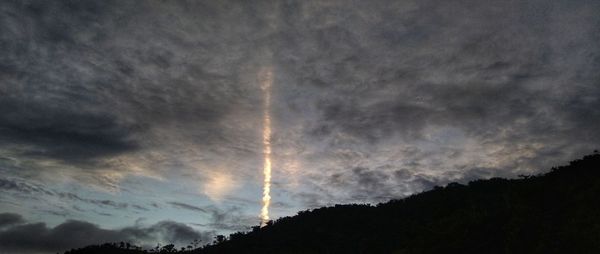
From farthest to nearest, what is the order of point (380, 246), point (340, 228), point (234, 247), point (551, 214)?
point (234, 247) → point (340, 228) → point (380, 246) → point (551, 214)

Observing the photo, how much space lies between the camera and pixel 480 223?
33.3 meters

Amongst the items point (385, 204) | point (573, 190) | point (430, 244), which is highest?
point (385, 204)

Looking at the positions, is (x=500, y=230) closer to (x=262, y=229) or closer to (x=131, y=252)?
(x=262, y=229)

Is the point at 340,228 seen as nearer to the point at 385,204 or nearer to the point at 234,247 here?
the point at 385,204

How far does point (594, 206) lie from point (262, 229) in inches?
1991

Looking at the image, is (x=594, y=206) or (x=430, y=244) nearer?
(x=594, y=206)

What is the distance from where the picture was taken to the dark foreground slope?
26766 mm

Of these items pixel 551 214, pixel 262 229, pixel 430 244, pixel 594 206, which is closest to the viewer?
pixel 594 206

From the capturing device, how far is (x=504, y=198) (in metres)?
36.9

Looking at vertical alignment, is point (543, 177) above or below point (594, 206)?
above

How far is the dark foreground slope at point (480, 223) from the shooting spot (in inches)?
1054

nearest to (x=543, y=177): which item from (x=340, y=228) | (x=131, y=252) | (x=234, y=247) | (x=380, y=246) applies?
(x=380, y=246)

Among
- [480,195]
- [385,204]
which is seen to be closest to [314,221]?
[385,204]

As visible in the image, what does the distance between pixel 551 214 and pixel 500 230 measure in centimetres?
348
